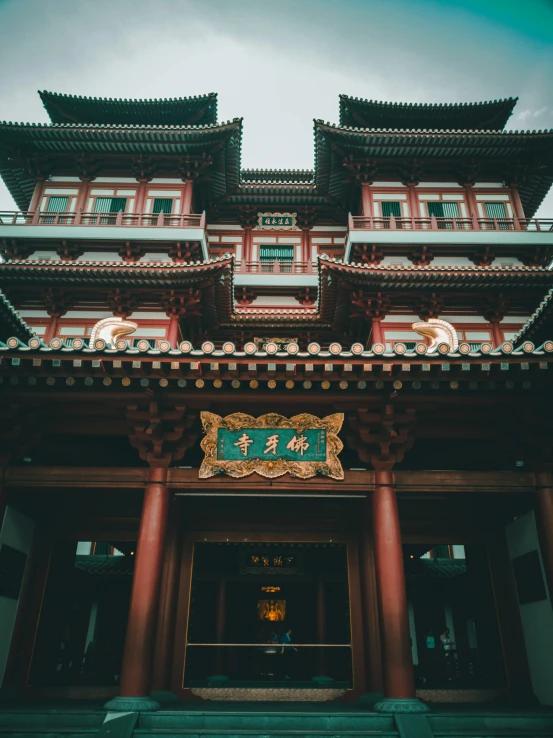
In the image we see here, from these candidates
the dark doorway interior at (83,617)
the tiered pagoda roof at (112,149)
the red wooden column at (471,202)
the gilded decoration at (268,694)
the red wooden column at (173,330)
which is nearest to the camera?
the gilded decoration at (268,694)

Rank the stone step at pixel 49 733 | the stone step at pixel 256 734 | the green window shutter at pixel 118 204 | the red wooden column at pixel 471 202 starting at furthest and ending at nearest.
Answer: the green window shutter at pixel 118 204 → the red wooden column at pixel 471 202 → the stone step at pixel 49 733 → the stone step at pixel 256 734

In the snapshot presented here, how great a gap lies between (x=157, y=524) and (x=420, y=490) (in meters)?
3.98

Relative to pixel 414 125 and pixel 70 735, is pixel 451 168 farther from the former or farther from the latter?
pixel 70 735

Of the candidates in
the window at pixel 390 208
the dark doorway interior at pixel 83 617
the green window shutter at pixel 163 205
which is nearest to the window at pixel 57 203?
the green window shutter at pixel 163 205

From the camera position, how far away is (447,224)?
60.3 ft

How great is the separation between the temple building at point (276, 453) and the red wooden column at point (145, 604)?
3 cm

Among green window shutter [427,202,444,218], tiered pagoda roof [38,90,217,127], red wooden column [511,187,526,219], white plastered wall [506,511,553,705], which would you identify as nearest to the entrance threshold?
white plastered wall [506,511,553,705]

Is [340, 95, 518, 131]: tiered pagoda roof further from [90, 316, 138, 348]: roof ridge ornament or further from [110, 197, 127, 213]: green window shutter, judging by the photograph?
[90, 316, 138, 348]: roof ridge ornament

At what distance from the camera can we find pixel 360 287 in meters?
15.9

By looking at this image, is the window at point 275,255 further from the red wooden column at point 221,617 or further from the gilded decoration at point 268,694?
the gilded decoration at point 268,694

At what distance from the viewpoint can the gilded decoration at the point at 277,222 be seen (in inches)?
846

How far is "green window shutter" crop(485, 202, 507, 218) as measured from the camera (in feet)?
61.1

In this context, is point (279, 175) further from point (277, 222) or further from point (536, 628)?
point (536, 628)

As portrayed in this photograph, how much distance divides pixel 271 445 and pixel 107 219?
13636 mm
